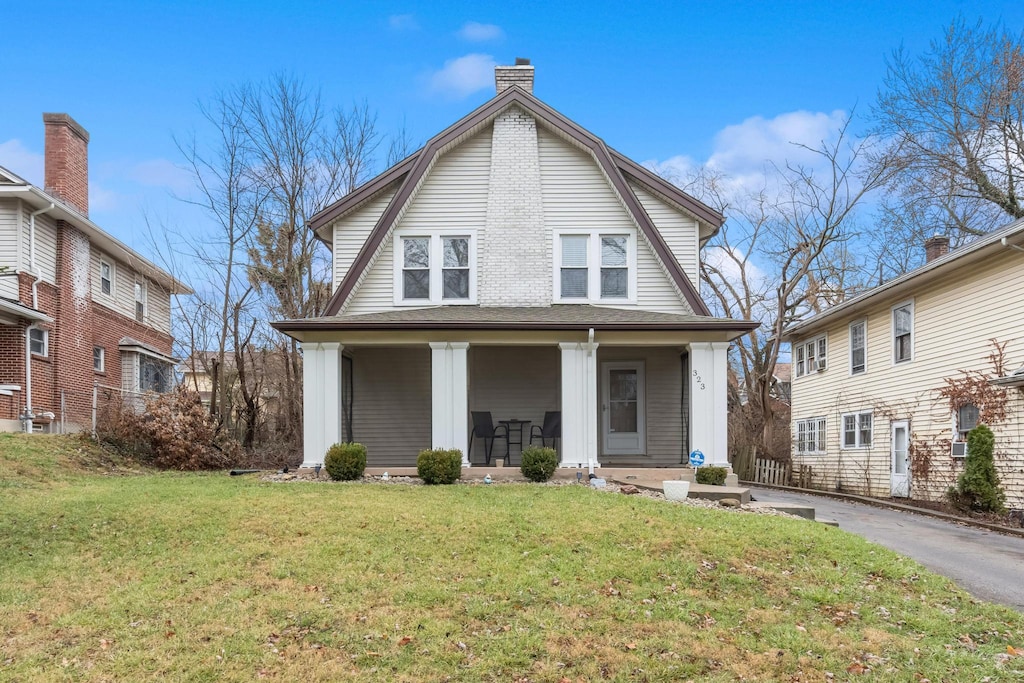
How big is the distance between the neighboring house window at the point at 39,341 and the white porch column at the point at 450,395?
10.8 m

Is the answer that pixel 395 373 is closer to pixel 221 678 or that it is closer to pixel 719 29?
pixel 221 678

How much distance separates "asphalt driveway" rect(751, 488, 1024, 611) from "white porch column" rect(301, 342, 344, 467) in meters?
8.67

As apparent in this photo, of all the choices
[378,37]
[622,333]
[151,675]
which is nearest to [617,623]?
[151,675]

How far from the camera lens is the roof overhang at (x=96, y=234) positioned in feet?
58.8

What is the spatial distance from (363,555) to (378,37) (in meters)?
16.0

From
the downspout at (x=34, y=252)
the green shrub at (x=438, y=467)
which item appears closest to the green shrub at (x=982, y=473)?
the green shrub at (x=438, y=467)

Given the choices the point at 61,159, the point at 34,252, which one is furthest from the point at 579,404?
the point at 61,159

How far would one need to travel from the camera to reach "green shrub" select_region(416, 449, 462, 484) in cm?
1298

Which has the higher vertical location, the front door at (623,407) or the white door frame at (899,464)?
the front door at (623,407)

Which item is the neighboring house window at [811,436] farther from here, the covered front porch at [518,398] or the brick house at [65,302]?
the brick house at [65,302]

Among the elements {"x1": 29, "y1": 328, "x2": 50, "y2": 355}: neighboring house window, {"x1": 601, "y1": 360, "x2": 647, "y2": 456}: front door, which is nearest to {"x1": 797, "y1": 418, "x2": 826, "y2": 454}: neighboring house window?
{"x1": 601, "y1": 360, "x2": 647, "y2": 456}: front door

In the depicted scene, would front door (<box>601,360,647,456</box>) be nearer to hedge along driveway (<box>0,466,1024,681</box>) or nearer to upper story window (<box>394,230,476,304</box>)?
upper story window (<box>394,230,476,304</box>)

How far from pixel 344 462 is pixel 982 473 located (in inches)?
458

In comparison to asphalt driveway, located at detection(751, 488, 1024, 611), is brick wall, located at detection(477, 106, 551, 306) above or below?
above
